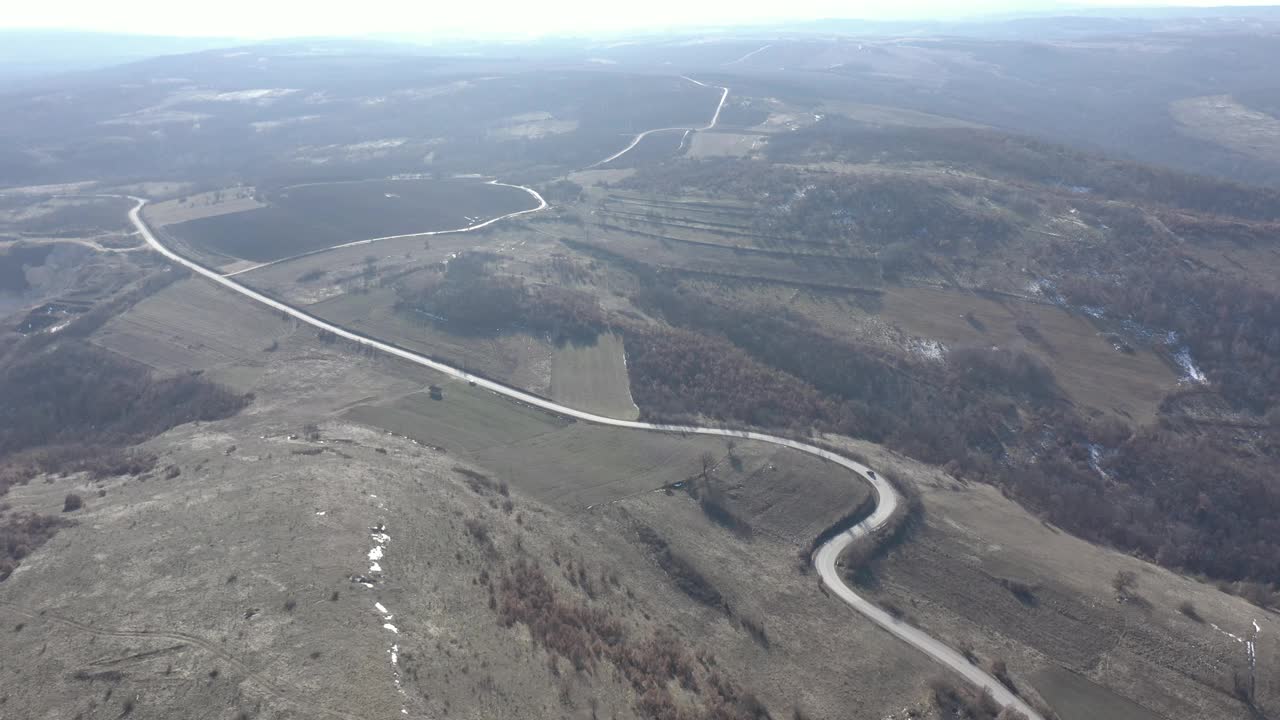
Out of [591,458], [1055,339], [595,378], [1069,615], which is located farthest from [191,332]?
[1055,339]

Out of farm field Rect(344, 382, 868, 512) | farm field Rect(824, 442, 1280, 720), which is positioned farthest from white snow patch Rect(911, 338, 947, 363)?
farm field Rect(824, 442, 1280, 720)

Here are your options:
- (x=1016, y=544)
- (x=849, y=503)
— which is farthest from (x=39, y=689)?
(x=1016, y=544)

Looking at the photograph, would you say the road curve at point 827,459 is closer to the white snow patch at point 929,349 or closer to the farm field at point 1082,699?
the farm field at point 1082,699

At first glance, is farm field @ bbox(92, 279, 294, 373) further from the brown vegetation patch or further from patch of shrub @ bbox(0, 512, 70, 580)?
the brown vegetation patch

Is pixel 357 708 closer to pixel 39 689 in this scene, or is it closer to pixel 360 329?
pixel 39 689

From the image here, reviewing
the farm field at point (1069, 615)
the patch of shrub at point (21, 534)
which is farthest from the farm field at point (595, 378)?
the patch of shrub at point (21, 534)
